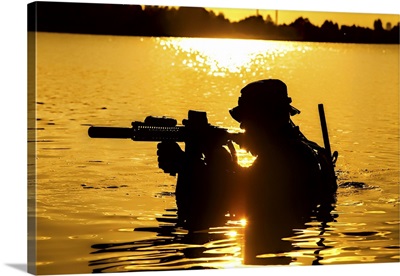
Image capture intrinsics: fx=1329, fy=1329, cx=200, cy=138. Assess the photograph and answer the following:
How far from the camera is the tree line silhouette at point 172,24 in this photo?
12.1 metres

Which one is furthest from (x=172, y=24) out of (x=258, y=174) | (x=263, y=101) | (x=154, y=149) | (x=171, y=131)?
(x=154, y=149)

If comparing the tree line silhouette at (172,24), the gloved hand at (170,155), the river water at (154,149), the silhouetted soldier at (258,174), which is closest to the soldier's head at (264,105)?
the silhouetted soldier at (258,174)

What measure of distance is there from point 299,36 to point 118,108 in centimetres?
214

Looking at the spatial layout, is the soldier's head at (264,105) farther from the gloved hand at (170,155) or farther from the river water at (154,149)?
the gloved hand at (170,155)

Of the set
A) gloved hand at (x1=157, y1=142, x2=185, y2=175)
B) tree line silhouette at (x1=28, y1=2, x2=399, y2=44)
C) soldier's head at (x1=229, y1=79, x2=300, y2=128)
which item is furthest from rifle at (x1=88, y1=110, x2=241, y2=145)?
tree line silhouette at (x1=28, y1=2, x2=399, y2=44)

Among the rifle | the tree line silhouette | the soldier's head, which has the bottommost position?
the rifle

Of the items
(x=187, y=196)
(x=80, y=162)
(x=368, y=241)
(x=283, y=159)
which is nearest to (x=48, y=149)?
(x=80, y=162)

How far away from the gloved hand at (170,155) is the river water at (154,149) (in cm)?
53

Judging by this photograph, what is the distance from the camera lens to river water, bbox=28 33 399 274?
11820mm

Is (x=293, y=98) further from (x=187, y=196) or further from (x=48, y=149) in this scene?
(x=48, y=149)

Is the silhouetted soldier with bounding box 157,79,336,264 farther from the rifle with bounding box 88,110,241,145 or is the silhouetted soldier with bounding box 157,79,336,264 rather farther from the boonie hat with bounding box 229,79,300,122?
the rifle with bounding box 88,110,241,145

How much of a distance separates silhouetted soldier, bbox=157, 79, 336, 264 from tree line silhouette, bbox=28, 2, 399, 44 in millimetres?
536

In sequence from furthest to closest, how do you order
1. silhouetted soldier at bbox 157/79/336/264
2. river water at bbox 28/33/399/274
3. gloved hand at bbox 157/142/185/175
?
silhouetted soldier at bbox 157/79/336/264, gloved hand at bbox 157/142/185/175, river water at bbox 28/33/399/274

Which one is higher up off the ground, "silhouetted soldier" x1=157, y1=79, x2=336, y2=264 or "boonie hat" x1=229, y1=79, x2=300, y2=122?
"boonie hat" x1=229, y1=79, x2=300, y2=122
